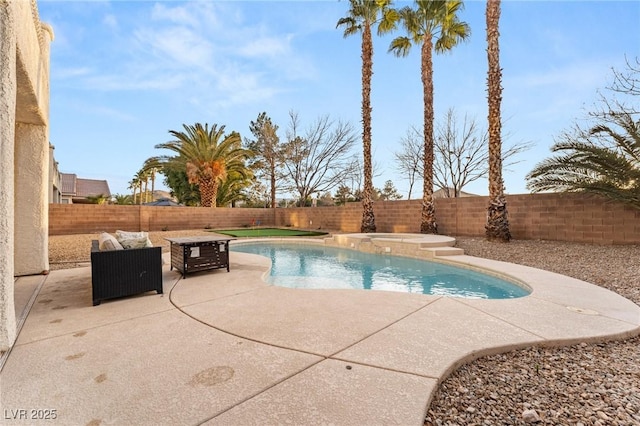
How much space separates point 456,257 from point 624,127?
531cm

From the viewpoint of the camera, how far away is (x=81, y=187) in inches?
1239

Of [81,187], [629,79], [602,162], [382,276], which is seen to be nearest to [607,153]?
[602,162]

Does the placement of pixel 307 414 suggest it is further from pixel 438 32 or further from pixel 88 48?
pixel 438 32

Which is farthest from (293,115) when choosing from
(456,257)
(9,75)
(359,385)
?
(359,385)

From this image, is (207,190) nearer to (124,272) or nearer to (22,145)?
(22,145)

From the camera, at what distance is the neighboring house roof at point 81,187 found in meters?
25.9

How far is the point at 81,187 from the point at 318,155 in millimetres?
28324

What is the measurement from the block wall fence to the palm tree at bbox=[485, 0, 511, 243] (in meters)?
1.38

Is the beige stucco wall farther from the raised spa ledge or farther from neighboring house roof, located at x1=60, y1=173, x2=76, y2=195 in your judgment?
neighboring house roof, located at x1=60, y1=173, x2=76, y2=195

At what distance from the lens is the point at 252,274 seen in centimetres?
533

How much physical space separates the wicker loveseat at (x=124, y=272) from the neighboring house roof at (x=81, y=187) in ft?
94.2

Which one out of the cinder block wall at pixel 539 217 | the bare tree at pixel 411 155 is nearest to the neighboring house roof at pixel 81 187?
the cinder block wall at pixel 539 217

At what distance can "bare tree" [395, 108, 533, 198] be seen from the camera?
1819 cm

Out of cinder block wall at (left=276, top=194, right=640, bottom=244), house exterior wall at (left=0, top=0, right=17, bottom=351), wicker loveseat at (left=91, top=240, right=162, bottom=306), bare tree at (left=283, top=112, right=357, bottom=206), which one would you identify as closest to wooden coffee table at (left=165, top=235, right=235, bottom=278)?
wicker loveseat at (left=91, top=240, right=162, bottom=306)
